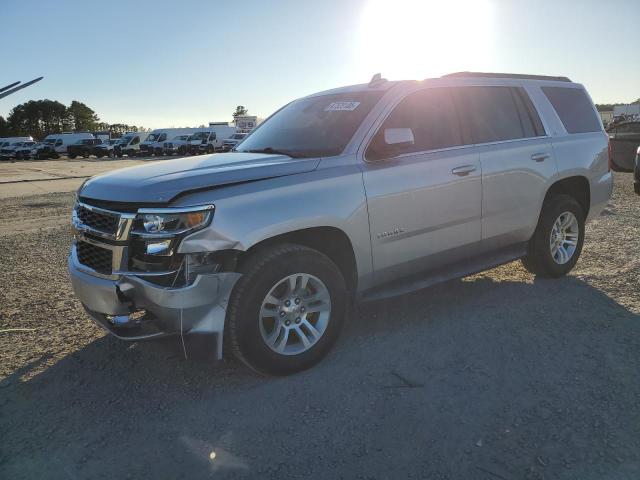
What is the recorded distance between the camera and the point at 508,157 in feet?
15.3

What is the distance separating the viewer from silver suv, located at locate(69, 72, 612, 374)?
3104mm

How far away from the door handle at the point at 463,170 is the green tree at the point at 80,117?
138034 millimetres

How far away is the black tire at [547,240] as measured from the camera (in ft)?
16.7

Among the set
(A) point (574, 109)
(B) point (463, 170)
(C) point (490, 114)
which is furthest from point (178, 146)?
(B) point (463, 170)

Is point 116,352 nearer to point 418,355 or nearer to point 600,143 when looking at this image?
point 418,355

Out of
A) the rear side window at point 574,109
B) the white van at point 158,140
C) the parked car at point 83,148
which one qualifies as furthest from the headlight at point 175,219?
the parked car at point 83,148

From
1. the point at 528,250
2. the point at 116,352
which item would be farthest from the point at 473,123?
the point at 116,352

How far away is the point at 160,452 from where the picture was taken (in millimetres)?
2729

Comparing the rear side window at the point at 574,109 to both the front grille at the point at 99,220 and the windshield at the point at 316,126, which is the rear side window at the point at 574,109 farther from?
the front grille at the point at 99,220

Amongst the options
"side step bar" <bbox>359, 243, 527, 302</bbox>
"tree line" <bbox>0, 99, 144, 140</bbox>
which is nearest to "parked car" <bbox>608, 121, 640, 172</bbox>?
"side step bar" <bbox>359, 243, 527, 302</bbox>

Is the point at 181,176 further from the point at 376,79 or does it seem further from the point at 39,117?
the point at 39,117

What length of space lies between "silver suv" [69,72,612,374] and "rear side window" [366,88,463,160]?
12 mm

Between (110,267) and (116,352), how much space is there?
3.26 feet

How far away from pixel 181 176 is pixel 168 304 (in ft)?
2.66
